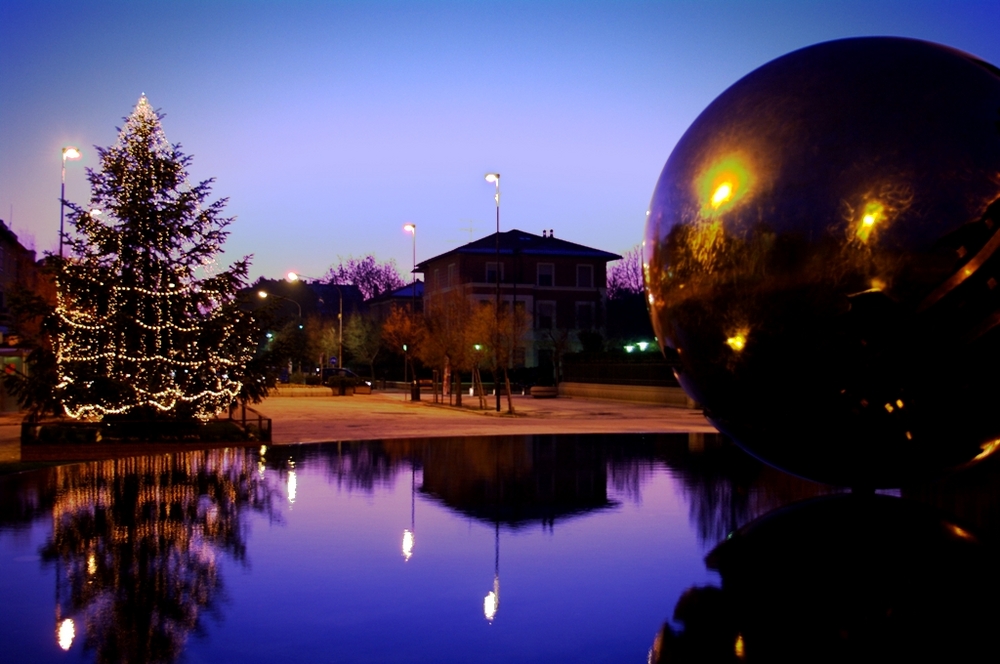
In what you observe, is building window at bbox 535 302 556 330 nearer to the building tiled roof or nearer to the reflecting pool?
the building tiled roof

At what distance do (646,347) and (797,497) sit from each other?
4959 centimetres

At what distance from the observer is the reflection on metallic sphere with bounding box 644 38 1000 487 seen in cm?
660

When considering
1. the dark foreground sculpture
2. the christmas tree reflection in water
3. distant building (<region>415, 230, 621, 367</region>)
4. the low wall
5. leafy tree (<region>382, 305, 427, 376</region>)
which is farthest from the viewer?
distant building (<region>415, 230, 621, 367</region>)

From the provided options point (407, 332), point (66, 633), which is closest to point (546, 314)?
point (407, 332)

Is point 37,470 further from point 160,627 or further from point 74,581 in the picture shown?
point 160,627

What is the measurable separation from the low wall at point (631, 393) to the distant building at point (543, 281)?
1766cm

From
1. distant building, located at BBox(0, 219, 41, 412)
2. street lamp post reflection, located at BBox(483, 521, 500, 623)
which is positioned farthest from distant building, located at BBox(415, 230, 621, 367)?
street lamp post reflection, located at BBox(483, 521, 500, 623)

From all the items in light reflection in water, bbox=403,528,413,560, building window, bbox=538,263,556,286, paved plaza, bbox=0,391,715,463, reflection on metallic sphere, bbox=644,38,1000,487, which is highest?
building window, bbox=538,263,556,286

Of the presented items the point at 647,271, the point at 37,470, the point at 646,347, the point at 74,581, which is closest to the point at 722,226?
the point at 647,271

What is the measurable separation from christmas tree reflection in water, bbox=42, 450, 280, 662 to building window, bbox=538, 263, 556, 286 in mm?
63156

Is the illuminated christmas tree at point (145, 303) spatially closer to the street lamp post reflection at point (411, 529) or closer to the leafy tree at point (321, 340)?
the street lamp post reflection at point (411, 529)

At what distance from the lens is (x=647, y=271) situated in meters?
8.19

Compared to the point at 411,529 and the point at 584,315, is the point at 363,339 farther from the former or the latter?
the point at 411,529

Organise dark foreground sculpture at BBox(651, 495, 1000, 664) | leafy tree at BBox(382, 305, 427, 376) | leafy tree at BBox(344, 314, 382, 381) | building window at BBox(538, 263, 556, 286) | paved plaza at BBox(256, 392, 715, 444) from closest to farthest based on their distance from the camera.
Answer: dark foreground sculpture at BBox(651, 495, 1000, 664) → paved plaza at BBox(256, 392, 715, 444) → leafy tree at BBox(382, 305, 427, 376) → building window at BBox(538, 263, 556, 286) → leafy tree at BBox(344, 314, 382, 381)
